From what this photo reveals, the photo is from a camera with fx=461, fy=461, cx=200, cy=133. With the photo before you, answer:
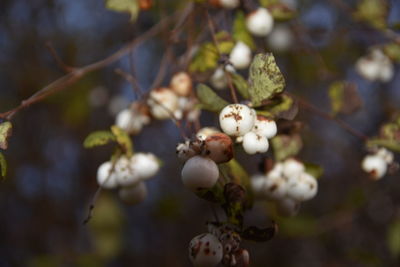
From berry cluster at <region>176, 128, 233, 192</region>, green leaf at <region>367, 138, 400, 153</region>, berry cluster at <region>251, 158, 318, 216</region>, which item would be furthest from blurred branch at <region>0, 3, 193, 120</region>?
green leaf at <region>367, 138, 400, 153</region>

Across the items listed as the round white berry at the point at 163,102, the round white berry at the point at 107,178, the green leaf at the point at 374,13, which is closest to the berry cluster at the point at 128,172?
the round white berry at the point at 107,178

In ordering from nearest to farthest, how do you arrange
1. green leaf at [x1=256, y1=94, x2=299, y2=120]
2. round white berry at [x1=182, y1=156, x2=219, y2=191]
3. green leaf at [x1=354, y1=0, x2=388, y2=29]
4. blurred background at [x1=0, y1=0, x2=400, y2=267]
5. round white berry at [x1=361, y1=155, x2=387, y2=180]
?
1. round white berry at [x1=182, y1=156, x2=219, y2=191]
2. green leaf at [x1=256, y1=94, x2=299, y2=120]
3. round white berry at [x1=361, y1=155, x2=387, y2=180]
4. green leaf at [x1=354, y1=0, x2=388, y2=29]
5. blurred background at [x1=0, y1=0, x2=400, y2=267]

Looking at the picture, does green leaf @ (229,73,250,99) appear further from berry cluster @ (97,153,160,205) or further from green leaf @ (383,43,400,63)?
green leaf @ (383,43,400,63)

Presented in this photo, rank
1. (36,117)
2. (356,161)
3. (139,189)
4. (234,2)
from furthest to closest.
A: (36,117) < (356,161) < (234,2) < (139,189)

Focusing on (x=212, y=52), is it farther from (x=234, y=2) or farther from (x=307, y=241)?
(x=307, y=241)

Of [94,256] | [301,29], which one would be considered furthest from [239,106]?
[94,256]

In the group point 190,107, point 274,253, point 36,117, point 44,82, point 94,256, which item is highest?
point 190,107
